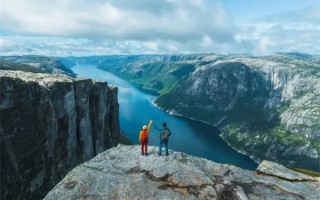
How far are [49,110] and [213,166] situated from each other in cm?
11965

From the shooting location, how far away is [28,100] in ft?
500

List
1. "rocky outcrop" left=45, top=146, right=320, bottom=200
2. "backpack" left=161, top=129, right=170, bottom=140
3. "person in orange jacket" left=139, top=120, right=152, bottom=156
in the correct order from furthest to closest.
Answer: "backpack" left=161, top=129, right=170, bottom=140 → "person in orange jacket" left=139, top=120, right=152, bottom=156 → "rocky outcrop" left=45, top=146, right=320, bottom=200

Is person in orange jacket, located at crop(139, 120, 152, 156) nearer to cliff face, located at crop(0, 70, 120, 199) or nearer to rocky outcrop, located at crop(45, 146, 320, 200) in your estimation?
rocky outcrop, located at crop(45, 146, 320, 200)

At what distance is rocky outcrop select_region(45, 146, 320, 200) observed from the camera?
52500 mm

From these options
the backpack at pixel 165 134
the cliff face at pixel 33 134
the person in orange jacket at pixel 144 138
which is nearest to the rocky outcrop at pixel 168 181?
the person in orange jacket at pixel 144 138

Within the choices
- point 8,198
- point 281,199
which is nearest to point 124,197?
point 281,199

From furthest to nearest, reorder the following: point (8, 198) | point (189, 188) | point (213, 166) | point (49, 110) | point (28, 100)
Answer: point (49, 110)
point (28, 100)
point (8, 198)
point (213, 166)
point (189, 188)

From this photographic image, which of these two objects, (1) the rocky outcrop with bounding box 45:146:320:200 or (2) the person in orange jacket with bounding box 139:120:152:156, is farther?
(2) the person in orange jacket with bounding box 139:120:152:156

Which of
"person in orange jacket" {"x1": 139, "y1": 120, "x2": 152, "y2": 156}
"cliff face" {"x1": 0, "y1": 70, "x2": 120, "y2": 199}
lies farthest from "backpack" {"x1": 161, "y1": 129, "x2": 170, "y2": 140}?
"cliff face" {"x1": 0, "y1": 70, "x2": 120, "y2": 199}

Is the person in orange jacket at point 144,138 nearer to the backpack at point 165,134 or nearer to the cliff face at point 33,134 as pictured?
the backpack at point 165,134

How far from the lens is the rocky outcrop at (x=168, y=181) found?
52500 mm

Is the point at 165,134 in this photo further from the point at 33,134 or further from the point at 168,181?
the point at 33,134

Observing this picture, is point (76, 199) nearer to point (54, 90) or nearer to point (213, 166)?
point (213, 166)

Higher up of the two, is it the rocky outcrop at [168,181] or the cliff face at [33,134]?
the rocky outcrop at [168,181]
